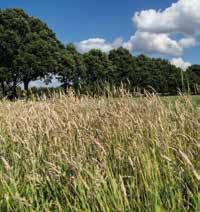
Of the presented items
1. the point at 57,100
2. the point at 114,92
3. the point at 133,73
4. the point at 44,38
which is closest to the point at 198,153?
the point at 114,92

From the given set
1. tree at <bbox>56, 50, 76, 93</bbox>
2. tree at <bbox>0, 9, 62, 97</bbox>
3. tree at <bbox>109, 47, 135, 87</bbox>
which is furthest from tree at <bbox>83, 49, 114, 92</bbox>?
tree at <bbox>0, 9, 62, 97</bbox>

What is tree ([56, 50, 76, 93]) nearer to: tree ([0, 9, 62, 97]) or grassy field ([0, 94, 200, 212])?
tree ([0, 9, 62, 97])

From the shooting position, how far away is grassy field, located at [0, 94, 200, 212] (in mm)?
3244

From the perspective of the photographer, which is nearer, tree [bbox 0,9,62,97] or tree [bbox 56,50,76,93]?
tree [bbox 0,9,62,97]

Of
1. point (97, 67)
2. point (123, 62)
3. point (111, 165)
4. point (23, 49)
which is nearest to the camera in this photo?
point (111, 165)

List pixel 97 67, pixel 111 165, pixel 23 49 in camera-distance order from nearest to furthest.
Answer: pixel 111 165 < pixel 23 49 < pixel 97 67

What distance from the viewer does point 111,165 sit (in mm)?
4121

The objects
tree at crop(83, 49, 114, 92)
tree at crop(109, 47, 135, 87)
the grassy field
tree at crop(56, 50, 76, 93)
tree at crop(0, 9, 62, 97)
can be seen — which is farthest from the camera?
tree at crop(109, 47, 135, 87)

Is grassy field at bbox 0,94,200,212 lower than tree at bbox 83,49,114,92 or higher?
lower

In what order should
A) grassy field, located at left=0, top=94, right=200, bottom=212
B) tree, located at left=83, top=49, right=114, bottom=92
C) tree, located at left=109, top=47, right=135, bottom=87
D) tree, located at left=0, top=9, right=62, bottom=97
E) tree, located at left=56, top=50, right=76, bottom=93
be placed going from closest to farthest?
grassy field, located at left=0, top=94, right=200, bottom=212 → tree, located at left=0, top=9, right=62, bottom=97 → tree, located at left=56, top=50, right=76, bottom=93 → tree, located at left=83, top=49, right=114, bottom=92 → tree, located at left=109, top=47, right=135, bottom=87

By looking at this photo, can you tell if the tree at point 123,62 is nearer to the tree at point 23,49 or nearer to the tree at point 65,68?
the tree at point 65,68

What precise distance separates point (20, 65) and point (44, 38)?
6189mm

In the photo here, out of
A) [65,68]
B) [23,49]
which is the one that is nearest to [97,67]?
[65,68]

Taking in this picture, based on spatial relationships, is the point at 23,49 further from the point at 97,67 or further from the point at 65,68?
the point at 97,67
